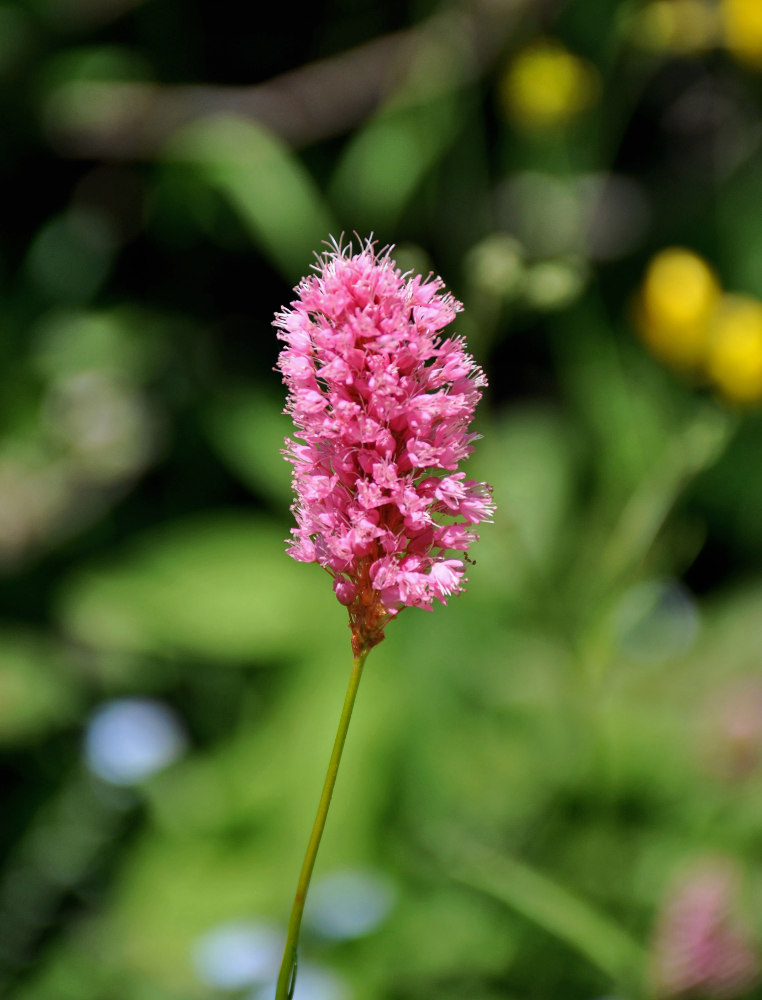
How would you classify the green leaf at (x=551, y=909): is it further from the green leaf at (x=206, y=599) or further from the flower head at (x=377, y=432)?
the green leaf at (x=206, y=599)

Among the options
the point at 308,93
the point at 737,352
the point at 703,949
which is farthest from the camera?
the point at 308,93

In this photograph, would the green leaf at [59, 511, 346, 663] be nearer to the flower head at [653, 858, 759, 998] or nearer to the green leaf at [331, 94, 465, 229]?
the green leaf at [331, 94, 465, 229]

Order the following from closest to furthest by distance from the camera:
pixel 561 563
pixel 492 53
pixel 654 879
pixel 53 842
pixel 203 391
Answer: pixel 654 879
pixel 53 842
pixel 561 563
pixel 492 53
pixel 203 391

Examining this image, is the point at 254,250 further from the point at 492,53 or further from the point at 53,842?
the point at 53,842

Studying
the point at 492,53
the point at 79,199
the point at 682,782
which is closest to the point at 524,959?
the point at 682,782

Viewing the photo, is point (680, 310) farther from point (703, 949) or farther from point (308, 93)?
point (308, 93)

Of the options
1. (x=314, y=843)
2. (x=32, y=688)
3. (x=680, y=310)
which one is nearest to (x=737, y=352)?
(x=680, y=310)
